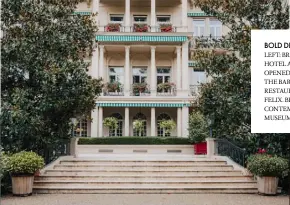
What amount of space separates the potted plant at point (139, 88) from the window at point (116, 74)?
2138 millimetres

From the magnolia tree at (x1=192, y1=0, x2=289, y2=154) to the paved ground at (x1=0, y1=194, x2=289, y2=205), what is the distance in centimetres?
233

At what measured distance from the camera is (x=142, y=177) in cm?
1246

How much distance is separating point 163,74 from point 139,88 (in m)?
3.02

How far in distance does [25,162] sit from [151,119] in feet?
60.3

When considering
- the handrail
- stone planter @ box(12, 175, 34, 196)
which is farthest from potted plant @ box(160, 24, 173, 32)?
stone planter @ box(12, 175, 34, 196)

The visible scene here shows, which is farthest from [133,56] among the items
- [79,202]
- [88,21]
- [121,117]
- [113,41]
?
[79,202]

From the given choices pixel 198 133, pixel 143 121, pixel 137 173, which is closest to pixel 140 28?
→ pixel 143 121

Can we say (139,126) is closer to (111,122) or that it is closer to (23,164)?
(111,122)

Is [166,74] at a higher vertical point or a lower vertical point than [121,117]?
higher

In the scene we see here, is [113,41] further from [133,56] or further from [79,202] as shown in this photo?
[79,202]

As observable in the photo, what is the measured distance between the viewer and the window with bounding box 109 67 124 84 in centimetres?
3122

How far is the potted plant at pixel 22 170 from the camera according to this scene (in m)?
10.7

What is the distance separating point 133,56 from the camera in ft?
103

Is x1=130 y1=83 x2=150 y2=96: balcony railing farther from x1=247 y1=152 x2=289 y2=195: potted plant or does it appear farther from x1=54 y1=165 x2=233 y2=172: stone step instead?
x1=247 y1=152 x2=289 y2=195: potted plant
